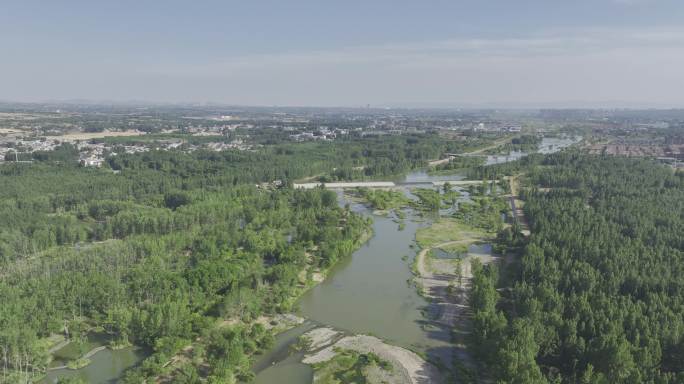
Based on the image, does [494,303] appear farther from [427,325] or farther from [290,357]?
[290,357]

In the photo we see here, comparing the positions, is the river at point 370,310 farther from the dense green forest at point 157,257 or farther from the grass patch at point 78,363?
the grass patch at point 78,363

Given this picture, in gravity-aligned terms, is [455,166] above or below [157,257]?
above

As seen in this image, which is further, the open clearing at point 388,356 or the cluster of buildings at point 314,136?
the cluster of buildings at point 314,136

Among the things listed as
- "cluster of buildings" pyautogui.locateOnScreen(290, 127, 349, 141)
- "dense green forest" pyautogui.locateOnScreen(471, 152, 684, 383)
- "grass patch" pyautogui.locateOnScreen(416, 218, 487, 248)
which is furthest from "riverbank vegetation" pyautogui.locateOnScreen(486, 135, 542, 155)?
"grass patch" pyautogui.locateOnScreen(416, 218, 487, 248)

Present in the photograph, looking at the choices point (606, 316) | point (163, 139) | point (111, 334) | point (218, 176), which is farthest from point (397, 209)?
point (163, 139)

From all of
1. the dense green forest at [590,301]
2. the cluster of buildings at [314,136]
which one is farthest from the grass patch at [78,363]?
the cluster of buildings at [314,136]

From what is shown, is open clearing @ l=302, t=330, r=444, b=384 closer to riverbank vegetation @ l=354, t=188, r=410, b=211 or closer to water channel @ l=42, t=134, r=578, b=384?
water channel @ l=42, t=134, r=578, b=384

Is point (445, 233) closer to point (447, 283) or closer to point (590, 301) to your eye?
point (447, 283)

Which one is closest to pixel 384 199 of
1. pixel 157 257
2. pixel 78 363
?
pixel 157 257
